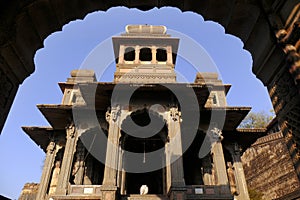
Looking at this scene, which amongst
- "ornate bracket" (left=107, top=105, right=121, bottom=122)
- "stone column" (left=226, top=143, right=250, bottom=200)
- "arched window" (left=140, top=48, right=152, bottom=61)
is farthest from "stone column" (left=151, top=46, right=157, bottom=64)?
"stone column" (left=226, top=143, right=250, bottom=200)

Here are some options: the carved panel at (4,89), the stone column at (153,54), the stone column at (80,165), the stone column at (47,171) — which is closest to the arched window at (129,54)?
the stone column at (153,54)

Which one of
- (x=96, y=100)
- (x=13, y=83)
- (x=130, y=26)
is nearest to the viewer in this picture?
(x=13, y=83)

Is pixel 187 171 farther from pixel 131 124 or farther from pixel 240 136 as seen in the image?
pixel 131 124

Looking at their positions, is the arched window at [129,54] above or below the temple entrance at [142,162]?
above

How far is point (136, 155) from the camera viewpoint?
17.7 meters

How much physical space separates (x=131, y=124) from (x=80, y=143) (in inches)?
147

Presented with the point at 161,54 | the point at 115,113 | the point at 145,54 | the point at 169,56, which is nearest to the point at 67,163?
the point at 115,113

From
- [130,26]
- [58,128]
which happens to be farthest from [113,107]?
[130,26]

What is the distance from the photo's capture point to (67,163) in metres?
13.0

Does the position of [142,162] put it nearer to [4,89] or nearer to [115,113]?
[115,113]

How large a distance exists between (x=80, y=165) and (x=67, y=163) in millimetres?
1743

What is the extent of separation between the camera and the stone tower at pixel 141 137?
12.0 m

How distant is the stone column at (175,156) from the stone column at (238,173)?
612 centimetres

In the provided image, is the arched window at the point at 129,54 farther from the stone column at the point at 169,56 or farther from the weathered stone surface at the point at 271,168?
the weathered stone surface at the point at 271,168
